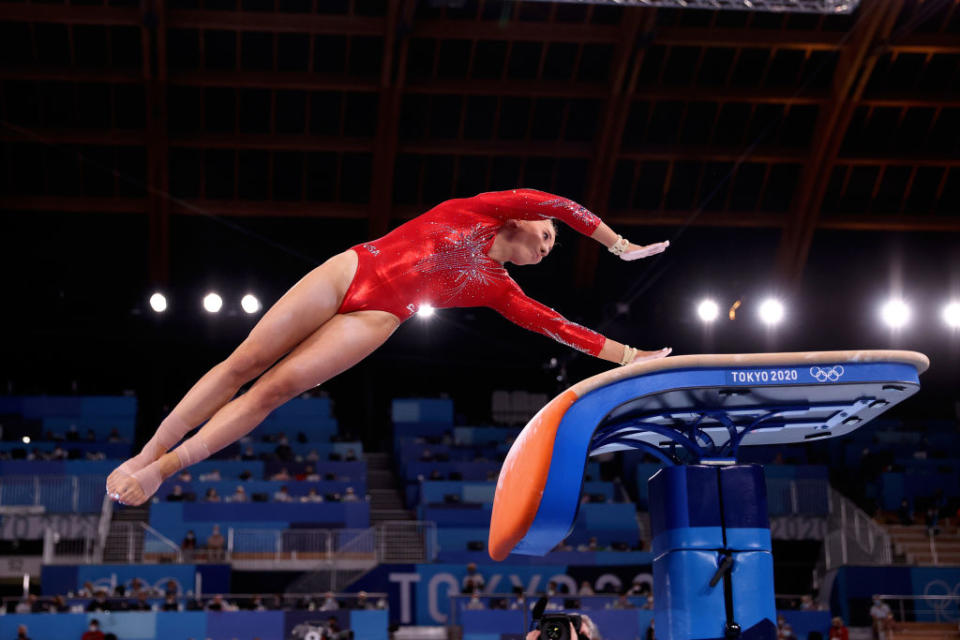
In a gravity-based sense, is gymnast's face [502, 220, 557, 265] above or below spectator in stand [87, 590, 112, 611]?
above

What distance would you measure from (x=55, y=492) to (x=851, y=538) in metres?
14.2

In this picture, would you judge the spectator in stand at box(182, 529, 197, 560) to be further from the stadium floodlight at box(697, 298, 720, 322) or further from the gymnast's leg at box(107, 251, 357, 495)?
the gymnast's leg at box(107, 251, 357, 495)

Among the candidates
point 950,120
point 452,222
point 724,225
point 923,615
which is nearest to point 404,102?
point 724,225

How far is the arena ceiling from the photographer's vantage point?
66.9 feet

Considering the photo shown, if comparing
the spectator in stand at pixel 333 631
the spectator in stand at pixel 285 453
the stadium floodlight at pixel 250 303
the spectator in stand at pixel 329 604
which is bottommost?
the spectator in stand at pixel 333 631

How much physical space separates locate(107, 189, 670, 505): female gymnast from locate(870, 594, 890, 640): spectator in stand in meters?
13.2

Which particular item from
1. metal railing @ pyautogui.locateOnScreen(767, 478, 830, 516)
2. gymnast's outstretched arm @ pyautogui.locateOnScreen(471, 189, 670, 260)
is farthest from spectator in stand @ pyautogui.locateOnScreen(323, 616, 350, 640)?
gymnast's outstretched arm @ pyautogui.locateOnScreen(471, 189, 670, 260)

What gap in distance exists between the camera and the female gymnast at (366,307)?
408cm

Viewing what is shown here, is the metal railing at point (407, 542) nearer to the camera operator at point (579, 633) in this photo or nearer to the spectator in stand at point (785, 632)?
the spectator in stand at point (785, 632)

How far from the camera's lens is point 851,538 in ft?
62.2

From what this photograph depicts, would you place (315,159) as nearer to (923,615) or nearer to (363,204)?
(363,204)

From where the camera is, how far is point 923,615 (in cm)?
1658

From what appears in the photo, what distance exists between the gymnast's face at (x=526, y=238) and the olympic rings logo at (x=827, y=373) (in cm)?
130

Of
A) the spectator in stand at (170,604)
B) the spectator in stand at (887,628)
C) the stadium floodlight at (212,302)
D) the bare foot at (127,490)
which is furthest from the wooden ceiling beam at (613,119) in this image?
the bare foot at (127,490)
